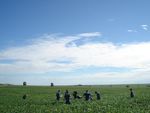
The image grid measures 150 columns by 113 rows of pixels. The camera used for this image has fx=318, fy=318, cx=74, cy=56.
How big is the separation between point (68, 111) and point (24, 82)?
85446 millimetres

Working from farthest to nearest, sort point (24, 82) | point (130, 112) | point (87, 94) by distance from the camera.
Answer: point (24, 82) → point (87, 94) → point (130, 112)

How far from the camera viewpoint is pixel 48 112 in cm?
3291

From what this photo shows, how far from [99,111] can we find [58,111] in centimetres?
434

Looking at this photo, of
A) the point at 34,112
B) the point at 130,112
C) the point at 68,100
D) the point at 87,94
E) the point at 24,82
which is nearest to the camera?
the point at 130,112

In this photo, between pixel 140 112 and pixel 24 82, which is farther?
→ pixel 24 82

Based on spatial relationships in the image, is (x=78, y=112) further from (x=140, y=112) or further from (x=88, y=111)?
(x=140, y=112)

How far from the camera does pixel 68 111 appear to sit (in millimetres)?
33281

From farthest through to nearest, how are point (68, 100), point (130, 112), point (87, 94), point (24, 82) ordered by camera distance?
1. point (24, 82)
2. point (87, 94)
3. point (68, 100)
4. point (130, 112)

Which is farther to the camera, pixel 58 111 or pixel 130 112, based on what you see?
pixel 58 111

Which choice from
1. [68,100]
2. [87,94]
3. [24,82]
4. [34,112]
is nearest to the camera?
[34,112]

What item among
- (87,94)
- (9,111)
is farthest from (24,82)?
(9,111)

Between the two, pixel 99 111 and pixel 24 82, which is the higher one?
pixel 24 82

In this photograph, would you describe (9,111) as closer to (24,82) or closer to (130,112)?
(130,112)

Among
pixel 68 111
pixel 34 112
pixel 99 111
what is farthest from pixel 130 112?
pixel 34 112
